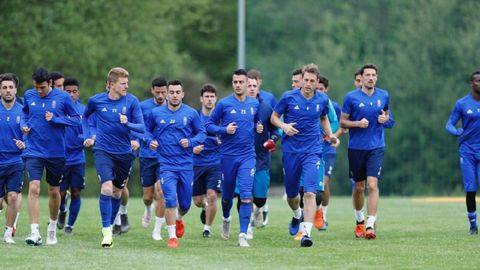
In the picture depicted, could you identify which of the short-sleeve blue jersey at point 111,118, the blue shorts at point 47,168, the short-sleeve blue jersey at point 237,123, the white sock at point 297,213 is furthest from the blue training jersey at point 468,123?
the blue shorts at point 47,168

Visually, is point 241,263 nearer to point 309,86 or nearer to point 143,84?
point 309,86

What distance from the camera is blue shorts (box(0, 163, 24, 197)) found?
1555 cm

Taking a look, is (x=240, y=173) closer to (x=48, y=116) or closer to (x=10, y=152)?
(x=48, y=116)

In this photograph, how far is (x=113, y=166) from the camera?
15.5 meters

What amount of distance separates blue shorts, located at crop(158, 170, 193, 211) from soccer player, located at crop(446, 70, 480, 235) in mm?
4136

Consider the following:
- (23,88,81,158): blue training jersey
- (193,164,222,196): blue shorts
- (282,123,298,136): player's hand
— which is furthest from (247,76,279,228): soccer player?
(23,88,81,158): blue training jersey

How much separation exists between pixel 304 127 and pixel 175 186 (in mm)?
1953

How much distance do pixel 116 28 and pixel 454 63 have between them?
11944 mm

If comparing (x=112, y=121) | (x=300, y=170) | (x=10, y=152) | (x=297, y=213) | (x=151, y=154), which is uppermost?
(x=112, y=121)

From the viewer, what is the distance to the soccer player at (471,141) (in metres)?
17.0

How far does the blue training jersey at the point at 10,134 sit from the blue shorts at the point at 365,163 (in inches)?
190

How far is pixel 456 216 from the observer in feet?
72.0

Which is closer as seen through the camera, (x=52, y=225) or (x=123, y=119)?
(x=123, y=119)

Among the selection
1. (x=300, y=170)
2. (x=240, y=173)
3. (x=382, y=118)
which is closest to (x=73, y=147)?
(x=240, y=173)
